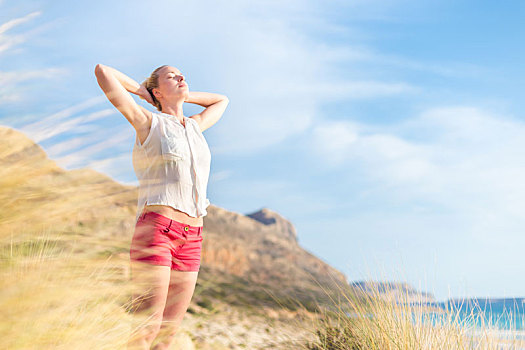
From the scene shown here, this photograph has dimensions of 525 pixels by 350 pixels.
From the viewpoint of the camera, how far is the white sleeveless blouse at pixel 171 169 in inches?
87.0

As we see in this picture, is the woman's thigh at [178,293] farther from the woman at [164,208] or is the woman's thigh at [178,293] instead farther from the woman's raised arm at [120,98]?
the woman's raised arm at [120,98]

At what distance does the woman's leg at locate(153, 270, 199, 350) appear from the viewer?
2240 mm

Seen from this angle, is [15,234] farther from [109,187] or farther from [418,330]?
[418,330]

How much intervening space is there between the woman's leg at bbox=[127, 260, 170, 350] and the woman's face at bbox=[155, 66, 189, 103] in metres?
0.91

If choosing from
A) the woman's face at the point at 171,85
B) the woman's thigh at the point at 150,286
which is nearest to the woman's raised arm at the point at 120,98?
the woman's face at the point at 171,85

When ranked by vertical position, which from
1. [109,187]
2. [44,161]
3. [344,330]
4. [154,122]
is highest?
[154,122]

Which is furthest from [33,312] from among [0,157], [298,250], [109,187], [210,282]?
[298,250]

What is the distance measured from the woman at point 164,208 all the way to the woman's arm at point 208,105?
260mm

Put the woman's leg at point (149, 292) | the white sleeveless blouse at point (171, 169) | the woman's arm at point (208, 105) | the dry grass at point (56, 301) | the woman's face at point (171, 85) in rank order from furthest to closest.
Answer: the woman's arm at point (208, 105), the woman's face at point (171, 85), the white sleeveless blouse at point (171, 169), the woman's leg at point (149, 292), the dry grass at point (56, 301)

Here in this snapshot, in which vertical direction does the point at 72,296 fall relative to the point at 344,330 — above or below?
above

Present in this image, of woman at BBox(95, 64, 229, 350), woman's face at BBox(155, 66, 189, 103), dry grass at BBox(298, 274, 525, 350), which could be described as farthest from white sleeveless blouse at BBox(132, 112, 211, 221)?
dry grass at BBox(298, 274, 525, 350)

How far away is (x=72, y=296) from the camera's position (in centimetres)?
160

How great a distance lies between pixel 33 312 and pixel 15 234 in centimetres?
33

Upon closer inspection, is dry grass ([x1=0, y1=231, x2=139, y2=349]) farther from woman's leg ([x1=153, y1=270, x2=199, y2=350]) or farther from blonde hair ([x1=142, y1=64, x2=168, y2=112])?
blonde hair ([x1=142, y1=64, x2=168, y2=112])
